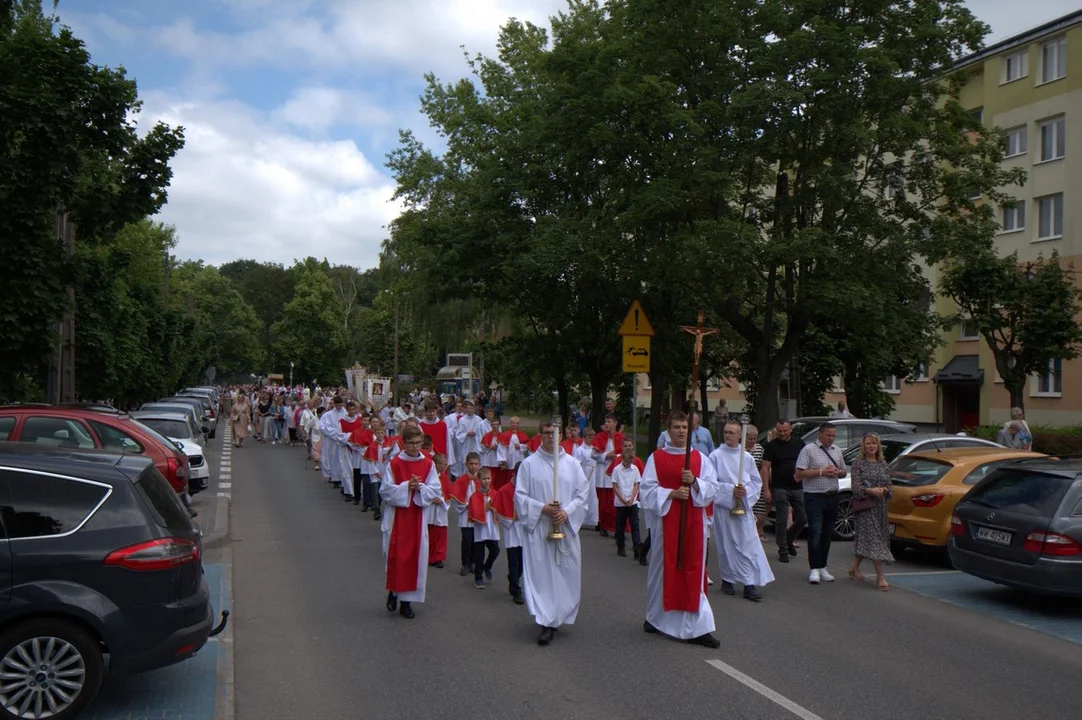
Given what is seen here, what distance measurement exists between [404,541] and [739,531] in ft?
11.1

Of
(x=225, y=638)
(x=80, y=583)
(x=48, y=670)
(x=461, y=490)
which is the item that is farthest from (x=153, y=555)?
(x=461, y=490)

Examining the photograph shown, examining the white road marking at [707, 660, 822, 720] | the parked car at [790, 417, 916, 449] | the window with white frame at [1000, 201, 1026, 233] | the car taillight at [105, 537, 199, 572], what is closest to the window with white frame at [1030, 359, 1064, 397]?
the window with white frame at [1000, 201, 1026, 233]

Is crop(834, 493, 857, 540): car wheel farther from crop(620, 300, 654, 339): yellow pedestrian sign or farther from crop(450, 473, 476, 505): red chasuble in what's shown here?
crop(450, 473, 476, 505): red chasuble

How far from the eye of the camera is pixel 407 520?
913 cm

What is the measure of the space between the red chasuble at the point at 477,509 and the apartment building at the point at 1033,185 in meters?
24.2

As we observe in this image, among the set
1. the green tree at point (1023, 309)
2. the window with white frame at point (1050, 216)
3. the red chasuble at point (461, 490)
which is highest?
the window with white frame at point (1050, 216)

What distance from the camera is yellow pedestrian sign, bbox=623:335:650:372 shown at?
17875 millimetres

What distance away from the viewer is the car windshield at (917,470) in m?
12.5

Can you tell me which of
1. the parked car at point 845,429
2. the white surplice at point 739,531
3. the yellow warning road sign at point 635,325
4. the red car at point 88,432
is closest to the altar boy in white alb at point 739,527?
the white surplice at point 739,531

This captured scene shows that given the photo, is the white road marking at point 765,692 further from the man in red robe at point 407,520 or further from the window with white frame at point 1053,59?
the window with white frame at point 1053,59

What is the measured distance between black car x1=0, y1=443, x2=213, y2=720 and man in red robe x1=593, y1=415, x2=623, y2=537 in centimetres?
860

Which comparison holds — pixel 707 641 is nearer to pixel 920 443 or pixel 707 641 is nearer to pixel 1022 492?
pixel 1022 492

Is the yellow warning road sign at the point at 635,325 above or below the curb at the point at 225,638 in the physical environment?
above

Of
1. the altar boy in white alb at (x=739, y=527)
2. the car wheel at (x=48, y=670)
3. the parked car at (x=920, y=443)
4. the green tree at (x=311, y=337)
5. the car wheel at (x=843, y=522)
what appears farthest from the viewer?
the green tree at (x=311, y=337)
